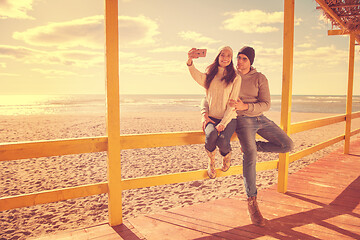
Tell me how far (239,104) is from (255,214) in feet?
3.51

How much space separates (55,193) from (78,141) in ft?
1.49

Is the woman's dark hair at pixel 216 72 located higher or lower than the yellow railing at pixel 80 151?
higher

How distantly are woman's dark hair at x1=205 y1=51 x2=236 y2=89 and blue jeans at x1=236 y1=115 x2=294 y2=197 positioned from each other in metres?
0.42

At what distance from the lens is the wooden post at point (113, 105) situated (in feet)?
7.22

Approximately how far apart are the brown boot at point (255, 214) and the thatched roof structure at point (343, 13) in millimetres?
2963

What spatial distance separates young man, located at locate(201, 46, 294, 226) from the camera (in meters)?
2.43

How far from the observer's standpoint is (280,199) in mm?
3045

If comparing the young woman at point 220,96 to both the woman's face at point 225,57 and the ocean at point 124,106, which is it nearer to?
the woman's face at point 225,57

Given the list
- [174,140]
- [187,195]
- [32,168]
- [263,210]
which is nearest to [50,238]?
[174,140]

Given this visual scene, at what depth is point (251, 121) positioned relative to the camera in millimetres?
2508

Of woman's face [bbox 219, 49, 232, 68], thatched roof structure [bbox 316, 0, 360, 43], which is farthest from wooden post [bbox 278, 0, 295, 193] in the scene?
woman's face [bbox 219, 49, 232, 68]

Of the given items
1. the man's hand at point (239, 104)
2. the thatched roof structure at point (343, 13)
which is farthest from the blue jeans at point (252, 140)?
the thatched roof structure at point (343, 13)

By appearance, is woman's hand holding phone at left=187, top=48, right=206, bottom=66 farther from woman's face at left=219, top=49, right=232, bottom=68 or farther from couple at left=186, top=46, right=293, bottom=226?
woman's face at left=219, top=49, right=232, bottom=68

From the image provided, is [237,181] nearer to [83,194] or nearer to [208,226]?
[208,226]
